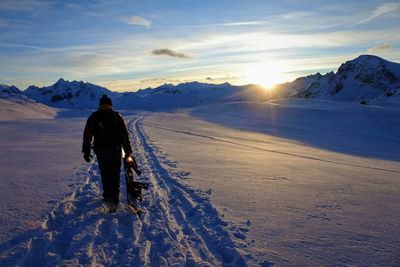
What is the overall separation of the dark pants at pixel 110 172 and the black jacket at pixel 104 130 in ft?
0.36

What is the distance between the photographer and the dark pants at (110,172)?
688cm

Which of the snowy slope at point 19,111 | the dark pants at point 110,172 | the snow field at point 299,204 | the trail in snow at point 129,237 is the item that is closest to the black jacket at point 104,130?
the dark pants at point 110,172

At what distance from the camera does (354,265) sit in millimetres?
4652

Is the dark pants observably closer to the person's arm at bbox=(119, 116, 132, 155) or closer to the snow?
the person's arm at bbox=(119, 116, 132, 155)

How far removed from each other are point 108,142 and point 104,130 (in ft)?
0.74

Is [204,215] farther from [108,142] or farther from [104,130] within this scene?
[104,130]

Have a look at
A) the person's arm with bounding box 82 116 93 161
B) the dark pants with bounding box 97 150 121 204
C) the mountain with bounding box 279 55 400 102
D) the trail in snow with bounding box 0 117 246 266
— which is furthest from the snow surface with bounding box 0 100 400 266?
the mountain with bounding box 279 55 400 102

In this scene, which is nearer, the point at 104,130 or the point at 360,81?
the point at 104,130

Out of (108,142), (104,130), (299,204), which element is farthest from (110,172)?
(299,204)

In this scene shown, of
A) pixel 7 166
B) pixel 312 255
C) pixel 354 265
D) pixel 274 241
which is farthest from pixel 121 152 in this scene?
pixel 7 166

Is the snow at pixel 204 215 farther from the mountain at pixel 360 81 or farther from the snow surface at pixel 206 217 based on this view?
the mountain at pixel 360 81

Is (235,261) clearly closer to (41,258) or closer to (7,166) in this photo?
(41,258)

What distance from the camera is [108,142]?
22.4 feet

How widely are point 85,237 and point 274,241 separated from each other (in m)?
2.61
